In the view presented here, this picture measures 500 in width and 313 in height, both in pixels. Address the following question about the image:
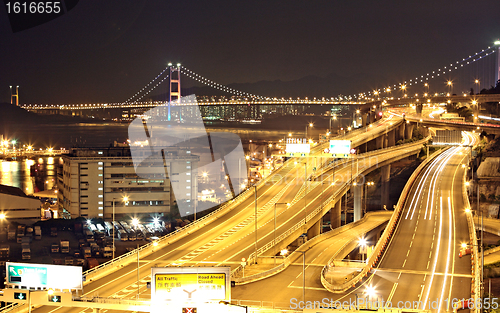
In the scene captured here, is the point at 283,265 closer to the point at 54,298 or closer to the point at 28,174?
the point at 54,298

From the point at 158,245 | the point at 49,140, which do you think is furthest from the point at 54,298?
the point at 49,140

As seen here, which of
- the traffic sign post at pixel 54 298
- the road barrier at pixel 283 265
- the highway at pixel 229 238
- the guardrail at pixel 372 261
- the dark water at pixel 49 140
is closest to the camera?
the traffic sign post at pixel 54 298

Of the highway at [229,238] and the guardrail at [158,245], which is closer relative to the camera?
the highway at [229,238]

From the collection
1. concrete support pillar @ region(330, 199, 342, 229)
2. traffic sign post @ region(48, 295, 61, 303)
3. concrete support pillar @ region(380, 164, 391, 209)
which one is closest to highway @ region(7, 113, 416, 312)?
concrete support pillar @ region(330, 199, 342, 229)

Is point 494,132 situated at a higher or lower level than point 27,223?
higher

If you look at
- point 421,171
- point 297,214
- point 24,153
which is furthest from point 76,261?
point 24,153

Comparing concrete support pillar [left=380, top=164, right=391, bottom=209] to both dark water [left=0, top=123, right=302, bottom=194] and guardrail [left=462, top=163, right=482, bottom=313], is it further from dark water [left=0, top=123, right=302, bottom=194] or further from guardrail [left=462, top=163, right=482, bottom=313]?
dark water [left=0, top=123, right=302, bottom=194]

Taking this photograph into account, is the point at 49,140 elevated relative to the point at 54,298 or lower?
elevated

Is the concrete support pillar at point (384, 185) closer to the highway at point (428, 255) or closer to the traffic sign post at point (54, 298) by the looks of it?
the highway at point (428, 255)

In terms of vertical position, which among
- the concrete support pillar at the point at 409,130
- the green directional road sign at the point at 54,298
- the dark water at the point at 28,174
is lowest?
the dark water at the point at 28,174

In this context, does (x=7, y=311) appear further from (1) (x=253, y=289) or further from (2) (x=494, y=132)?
(2) (x=494, y=132)

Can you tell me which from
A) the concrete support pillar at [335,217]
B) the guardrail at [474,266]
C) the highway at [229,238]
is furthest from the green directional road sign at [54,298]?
the concrete support pillar at [335,217]
